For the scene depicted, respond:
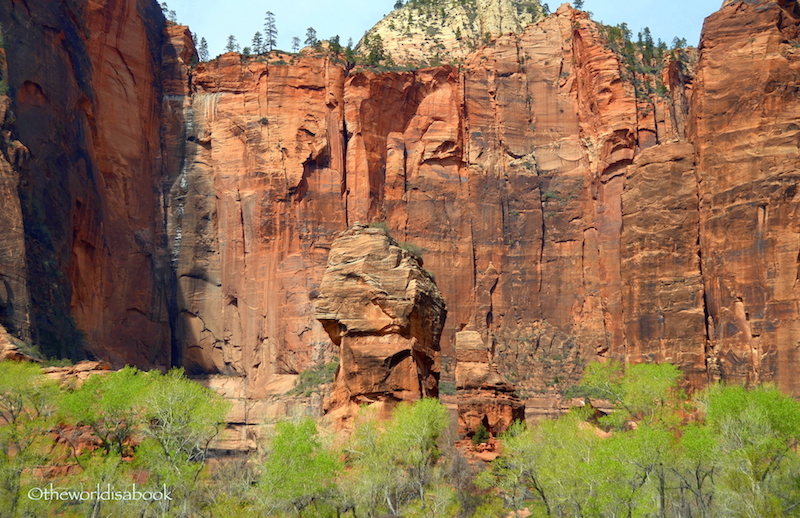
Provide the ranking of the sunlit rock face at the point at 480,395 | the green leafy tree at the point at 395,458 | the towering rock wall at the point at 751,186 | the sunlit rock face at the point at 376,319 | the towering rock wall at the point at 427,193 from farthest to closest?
the towering rock wall at the point at 427,193 → the towering rock wall at the point at 751,186 → the sunlit rock face at the point at 480,395 → the sunlit rock face at the point at 376,319 → the green leafy tree at the point at 395,458

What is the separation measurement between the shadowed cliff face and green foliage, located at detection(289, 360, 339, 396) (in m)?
1.34

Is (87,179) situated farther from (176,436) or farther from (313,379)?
(176,436)

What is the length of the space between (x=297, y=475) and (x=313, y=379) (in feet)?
156

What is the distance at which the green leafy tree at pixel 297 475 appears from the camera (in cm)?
3300

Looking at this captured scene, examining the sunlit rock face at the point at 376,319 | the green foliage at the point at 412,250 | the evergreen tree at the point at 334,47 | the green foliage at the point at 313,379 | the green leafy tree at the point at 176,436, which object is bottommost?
the green foliage at the point at 313,379

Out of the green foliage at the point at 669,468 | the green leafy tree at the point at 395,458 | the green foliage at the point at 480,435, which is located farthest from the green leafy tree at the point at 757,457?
the green leafy tree at the point at 395,458

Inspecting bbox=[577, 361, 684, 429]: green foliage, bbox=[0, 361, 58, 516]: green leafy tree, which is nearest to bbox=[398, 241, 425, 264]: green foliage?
bbox=[577, 361, 684, 429]: green foliage

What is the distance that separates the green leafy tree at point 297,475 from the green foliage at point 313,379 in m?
43.6

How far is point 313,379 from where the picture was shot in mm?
80312

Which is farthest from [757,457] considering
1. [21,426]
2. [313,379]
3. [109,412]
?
[313,379]

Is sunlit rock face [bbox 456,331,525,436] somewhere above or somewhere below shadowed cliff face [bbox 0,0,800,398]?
below

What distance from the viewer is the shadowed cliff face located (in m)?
69.3

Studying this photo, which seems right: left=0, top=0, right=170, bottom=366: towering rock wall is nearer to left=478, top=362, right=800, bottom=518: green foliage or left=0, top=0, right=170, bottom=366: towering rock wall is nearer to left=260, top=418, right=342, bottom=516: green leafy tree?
left=260, top=418, right=342, bottom=516: green leafy tree

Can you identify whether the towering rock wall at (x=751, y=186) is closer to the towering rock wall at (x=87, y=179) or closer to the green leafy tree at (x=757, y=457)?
the green leafy tree at (x=757, y=457)
